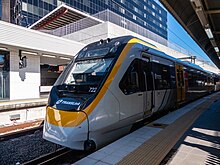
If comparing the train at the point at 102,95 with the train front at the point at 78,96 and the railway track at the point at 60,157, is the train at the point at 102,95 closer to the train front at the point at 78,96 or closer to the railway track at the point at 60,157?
the train front at the point at 78,96

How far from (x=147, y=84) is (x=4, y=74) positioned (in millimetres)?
10253

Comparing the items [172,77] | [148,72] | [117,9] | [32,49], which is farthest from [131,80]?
[117,9]

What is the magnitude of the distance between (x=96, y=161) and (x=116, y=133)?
1546 mm

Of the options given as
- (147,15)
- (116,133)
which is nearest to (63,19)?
(116,133)

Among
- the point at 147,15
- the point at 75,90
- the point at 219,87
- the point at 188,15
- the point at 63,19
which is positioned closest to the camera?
the point at 75,90

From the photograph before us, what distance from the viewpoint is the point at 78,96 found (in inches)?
176

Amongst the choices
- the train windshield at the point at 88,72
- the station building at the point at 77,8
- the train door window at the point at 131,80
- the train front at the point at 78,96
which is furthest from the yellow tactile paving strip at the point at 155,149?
the station building at the point at 77,8

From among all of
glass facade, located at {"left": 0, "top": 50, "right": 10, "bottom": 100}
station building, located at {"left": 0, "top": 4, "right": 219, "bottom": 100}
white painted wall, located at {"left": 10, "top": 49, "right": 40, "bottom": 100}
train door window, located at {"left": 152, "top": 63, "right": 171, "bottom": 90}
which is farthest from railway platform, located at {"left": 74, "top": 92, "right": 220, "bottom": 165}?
white painted wall, located at {"left": 10, "top": 49, "right": 40, "bottom": 100}

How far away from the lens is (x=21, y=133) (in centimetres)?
704

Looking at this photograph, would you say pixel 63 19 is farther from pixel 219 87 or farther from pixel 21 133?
pixel 219 87

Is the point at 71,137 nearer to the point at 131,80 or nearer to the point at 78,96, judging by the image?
the point at 78,96

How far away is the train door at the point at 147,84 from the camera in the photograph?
612 centimetres

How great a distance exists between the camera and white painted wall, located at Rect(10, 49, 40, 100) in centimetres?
1277

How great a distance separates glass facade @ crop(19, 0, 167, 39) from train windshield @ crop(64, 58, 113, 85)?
2597cm
